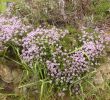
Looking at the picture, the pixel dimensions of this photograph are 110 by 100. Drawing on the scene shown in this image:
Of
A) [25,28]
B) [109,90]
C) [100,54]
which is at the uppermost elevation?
[25,28]

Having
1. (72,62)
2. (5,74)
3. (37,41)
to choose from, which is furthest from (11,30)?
(72,62)

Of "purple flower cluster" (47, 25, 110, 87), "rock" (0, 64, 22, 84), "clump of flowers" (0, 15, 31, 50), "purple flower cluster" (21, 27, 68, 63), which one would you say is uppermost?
"clump of flowers" (0, 15, 31, 50)

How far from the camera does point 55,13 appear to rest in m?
5.00

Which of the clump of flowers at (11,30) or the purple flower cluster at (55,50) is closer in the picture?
the purple flower cluster at (55,50)

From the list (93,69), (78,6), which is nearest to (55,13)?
(78,6)

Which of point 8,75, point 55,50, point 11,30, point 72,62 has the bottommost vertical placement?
point 8,75

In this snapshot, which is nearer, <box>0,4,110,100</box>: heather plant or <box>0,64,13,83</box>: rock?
<box>0,4,110,100</box>: heather plant

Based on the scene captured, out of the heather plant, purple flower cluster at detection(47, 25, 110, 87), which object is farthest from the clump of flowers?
purple flower cluster at detection(47, 25, 110, 87)

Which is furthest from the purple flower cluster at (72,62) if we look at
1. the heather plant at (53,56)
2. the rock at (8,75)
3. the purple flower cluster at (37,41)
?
the rock at (8,75)

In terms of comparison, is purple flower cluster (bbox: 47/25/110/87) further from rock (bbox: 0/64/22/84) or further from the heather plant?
rock (bbox: 0/64/22/84)

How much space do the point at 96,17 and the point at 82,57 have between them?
3.66ft

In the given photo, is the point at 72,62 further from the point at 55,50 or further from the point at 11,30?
the point at 11,30

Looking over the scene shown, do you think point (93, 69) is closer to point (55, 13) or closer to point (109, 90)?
point (109, 90)

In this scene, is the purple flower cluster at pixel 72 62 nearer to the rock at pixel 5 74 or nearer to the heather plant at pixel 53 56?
the heather plant at pixel 53 56
